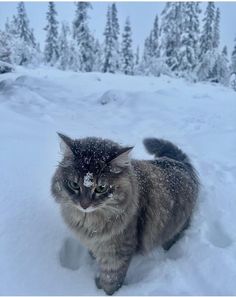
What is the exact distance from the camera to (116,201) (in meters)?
2.92

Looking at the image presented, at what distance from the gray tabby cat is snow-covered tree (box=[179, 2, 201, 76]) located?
27.6 meters

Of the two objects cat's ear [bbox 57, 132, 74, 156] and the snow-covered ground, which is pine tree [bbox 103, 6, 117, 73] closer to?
the snow-covered ground

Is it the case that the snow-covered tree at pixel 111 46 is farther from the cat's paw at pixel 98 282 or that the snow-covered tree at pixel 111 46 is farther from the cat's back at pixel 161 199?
the cat's paw at pixel 98 282

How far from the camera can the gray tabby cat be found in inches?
111

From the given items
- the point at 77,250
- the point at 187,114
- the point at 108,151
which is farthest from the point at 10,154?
the point at 187,114

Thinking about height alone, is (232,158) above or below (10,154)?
below

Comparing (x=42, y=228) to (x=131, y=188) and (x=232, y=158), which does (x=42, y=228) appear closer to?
(x=131, y=188)

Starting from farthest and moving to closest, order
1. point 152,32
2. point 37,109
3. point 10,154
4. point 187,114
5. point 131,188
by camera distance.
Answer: point 152,32 → point 187,114 → point 37,109 → point 10,154 → point 131,188

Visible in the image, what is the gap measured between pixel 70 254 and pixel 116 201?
1.22 m

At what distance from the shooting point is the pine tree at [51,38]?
3642cm

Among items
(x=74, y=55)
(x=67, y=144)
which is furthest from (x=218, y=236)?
(x=74, y=55)

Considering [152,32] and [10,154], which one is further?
[152,32]

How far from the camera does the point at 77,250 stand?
3773mm

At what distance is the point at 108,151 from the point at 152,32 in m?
47.1
